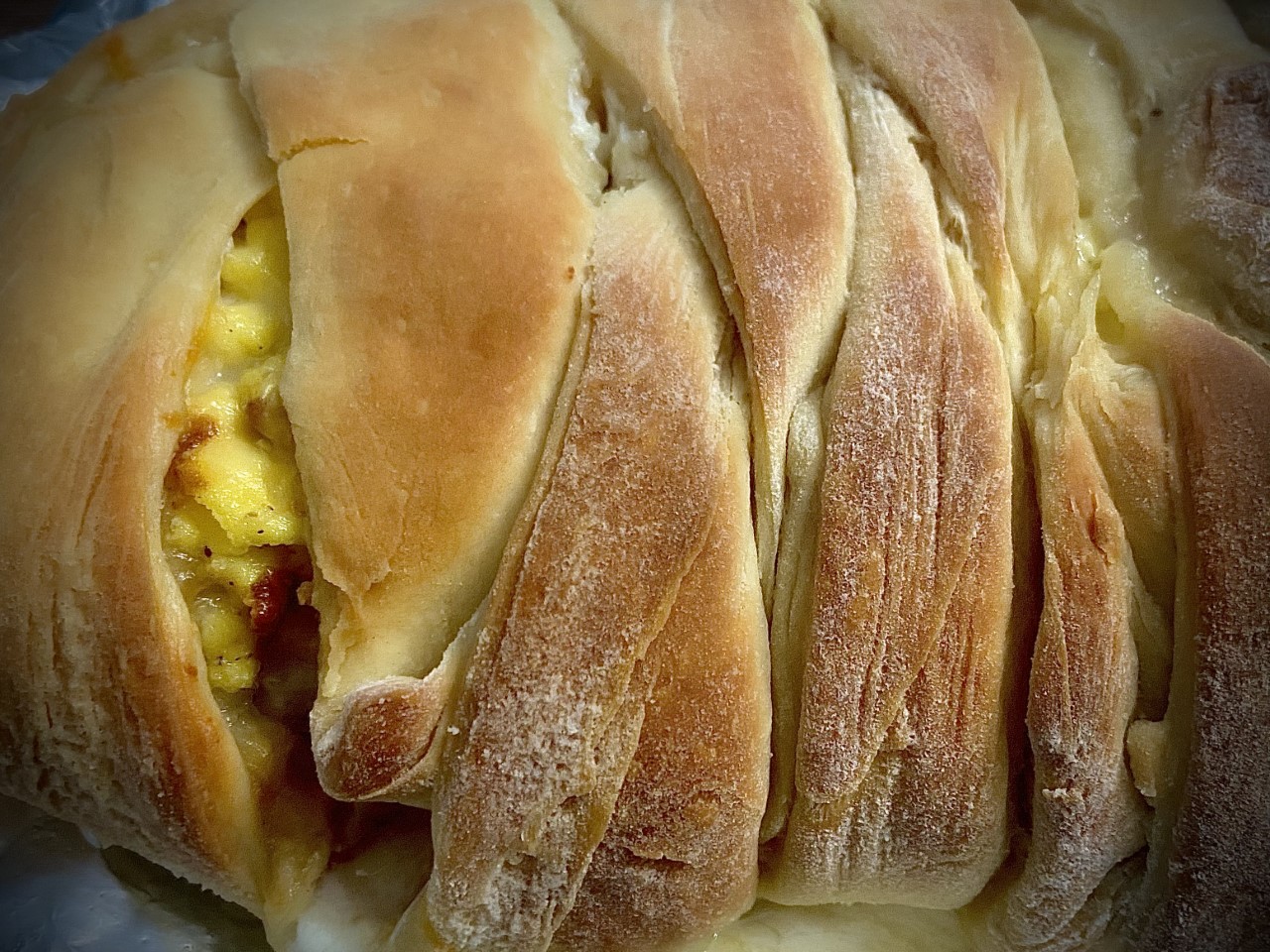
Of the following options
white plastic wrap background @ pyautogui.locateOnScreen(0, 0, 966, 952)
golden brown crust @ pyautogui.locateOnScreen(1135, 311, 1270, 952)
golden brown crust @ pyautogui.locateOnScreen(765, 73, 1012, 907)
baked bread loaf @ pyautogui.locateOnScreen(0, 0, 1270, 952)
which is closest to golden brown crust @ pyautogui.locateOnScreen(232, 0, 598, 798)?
baked bread loaf @ pyautogui.locateOnScreen(0, 0, 1270, 952)

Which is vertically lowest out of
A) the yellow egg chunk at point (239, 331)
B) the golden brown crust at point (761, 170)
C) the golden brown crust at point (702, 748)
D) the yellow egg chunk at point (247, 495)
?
the golden brown crust at point (702, 748)

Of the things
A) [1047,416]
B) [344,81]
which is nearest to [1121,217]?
[1047,416]

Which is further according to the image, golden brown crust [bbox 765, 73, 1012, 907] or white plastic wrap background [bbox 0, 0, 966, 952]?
white plastic wrap background [bbox 0, 0, 966, 952]

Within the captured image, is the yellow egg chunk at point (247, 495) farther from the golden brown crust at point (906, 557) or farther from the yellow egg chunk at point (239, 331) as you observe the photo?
the golden brown crust at point (906, 557)

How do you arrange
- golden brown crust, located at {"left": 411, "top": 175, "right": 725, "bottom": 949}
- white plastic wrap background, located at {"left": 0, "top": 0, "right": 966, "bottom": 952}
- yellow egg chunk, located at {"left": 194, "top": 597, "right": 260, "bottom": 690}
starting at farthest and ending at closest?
white plastic wrap background, located at {"left": 0, "top": 0, "right": 966, "bottom": 952}
yellow egg chunk, located at {"left": 194, "top": 597, "right": 260, "bottom": 690}
golden brown crust, located at {"left": 411, "top": 175, "right": 725, "bottom": 949}

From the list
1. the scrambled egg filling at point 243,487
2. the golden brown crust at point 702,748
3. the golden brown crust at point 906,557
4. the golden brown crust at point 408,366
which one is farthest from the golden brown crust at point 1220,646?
the scrambled egg filling at point 243,487

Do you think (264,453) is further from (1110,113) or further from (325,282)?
(1110,113)

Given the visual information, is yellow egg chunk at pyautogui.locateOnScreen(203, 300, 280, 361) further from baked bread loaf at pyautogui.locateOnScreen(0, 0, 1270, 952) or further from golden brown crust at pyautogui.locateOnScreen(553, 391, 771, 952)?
golden brown crust at pyautogui.locateOnScreen(553, 391, 771, 952)
